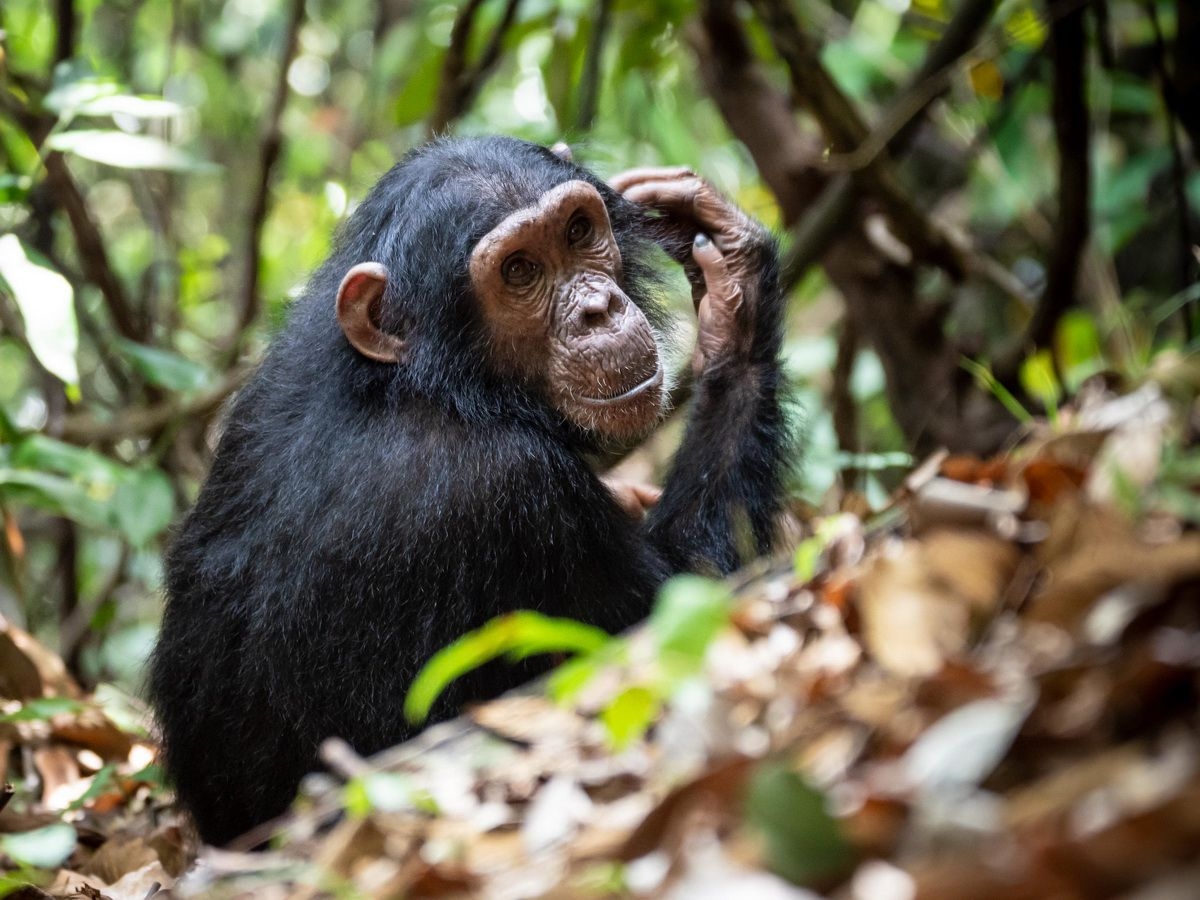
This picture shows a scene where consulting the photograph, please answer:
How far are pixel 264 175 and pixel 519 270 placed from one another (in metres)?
2.33

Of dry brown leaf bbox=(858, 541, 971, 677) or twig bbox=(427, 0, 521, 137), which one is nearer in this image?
dry brown leaf bbox=(858, 541, 971, 677)

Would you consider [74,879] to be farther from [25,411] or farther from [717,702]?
[25,411]

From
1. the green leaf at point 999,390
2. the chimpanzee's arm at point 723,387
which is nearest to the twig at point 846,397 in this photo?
the green leaf at point 999,390

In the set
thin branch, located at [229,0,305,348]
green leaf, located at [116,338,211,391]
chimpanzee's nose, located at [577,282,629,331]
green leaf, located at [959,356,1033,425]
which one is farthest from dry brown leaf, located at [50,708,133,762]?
green leaf, located at [959,356,1033,425]

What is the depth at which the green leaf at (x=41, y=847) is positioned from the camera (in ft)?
9.03

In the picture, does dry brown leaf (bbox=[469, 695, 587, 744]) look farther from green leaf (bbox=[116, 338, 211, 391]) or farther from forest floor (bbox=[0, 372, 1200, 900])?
green leaf (bbox=[116, 338, 211, 391])

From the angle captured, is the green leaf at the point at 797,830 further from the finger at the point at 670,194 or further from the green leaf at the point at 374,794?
the finger at the point at 670,194

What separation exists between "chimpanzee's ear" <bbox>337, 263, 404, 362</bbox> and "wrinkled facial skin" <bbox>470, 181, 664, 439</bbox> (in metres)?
0.29

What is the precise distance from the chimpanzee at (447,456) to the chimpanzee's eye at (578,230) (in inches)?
0.4

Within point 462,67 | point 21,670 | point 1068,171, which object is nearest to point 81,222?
point 462,67

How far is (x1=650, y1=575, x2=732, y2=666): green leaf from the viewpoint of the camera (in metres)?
1.54

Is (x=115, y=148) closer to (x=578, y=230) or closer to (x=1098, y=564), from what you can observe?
(x=578, y=230)

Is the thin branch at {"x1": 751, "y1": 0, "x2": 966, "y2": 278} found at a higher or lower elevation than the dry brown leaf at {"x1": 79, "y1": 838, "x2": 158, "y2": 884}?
higher

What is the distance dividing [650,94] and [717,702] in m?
4.81
